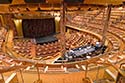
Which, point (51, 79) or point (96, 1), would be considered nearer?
point (51, 79)

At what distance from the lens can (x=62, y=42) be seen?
652 centimetres

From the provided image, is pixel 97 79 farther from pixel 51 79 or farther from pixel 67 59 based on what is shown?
pixel 67 59

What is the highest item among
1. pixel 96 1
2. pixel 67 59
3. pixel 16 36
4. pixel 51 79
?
pixel 96 1

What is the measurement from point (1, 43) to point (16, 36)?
487 cm

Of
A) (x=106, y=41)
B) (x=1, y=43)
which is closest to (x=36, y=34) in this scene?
(x=1, y=43)

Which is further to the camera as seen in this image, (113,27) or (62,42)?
(113,27)

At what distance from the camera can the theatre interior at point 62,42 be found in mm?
3545

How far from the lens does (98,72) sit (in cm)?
366

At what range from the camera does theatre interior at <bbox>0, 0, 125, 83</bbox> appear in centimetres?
354

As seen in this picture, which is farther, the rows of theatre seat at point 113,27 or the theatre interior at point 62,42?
the rows of theatre seat at point 113,27

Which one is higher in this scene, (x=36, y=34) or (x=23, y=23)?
(x=23, y=23)

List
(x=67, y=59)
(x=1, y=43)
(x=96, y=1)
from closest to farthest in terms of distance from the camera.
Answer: (x=96, y=1) < (x=67, y=59) < (x=1, y=43)

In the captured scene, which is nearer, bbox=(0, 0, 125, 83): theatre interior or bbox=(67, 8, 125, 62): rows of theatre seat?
bbox=(0, 0, 125, 83): theatre interior

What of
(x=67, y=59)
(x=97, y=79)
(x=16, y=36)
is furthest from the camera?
(x=16, y=36)
